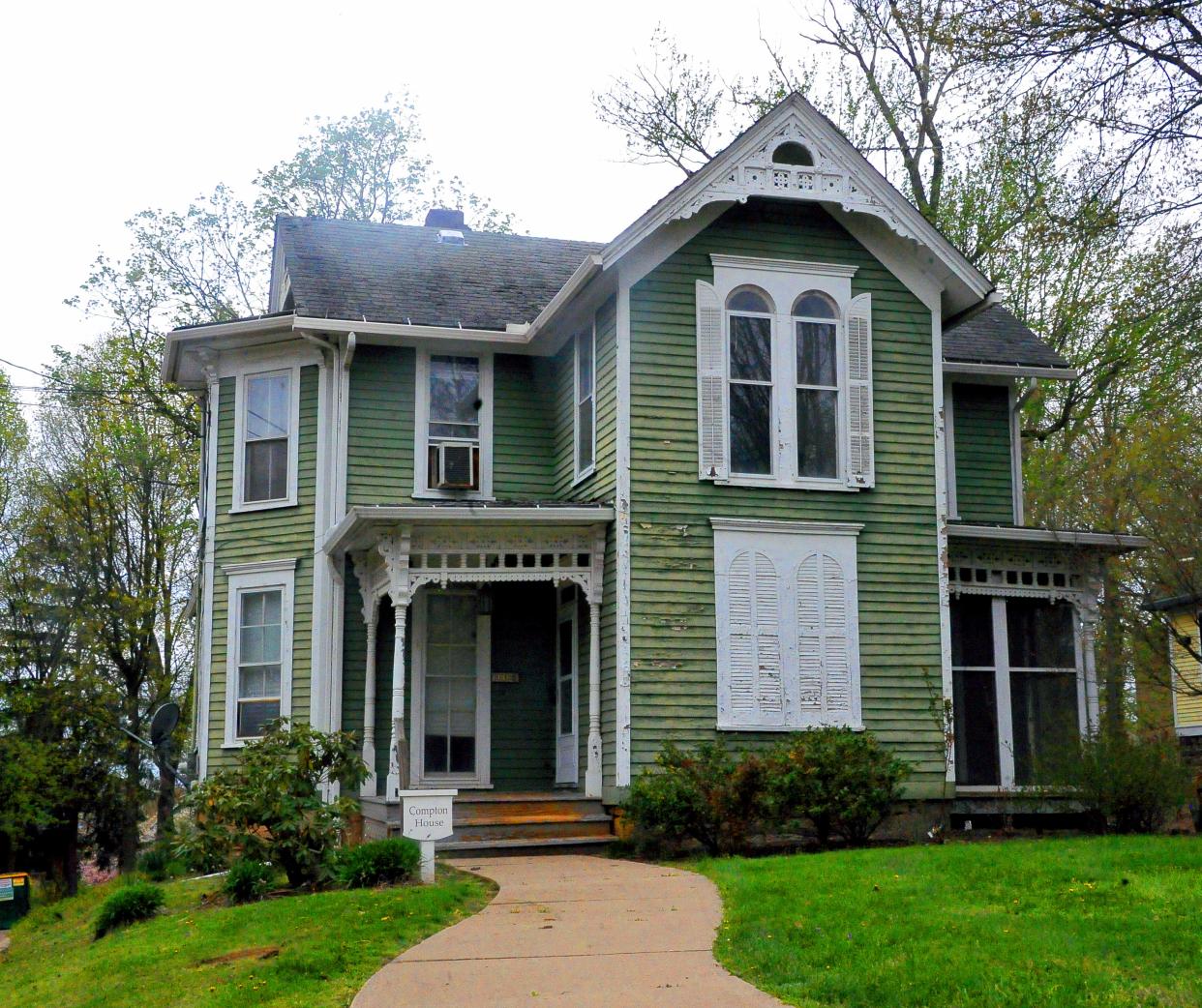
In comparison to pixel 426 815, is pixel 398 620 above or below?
above

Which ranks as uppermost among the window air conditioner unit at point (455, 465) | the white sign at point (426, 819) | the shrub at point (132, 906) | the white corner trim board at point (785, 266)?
the white corner trim board at point (785, 266)

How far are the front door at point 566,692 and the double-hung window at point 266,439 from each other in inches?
153

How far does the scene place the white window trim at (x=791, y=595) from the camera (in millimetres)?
15633

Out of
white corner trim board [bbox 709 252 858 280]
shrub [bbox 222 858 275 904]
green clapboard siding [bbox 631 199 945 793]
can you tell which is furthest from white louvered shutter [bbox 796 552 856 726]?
shrub [bbox 222 858 275 904]

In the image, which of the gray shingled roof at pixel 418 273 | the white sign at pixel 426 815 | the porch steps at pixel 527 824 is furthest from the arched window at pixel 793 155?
the white sign at pixel 426 815

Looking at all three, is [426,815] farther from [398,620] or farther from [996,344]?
[996,344]

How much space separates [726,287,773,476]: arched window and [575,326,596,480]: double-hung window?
1618 mm

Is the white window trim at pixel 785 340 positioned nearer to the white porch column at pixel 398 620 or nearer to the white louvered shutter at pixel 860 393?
the white louvered shutter at pixel 860 393

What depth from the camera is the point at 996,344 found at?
20.5 meters

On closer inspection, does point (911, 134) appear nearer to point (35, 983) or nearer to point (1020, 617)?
point (1020, 617)

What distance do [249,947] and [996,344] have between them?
14.2 metres

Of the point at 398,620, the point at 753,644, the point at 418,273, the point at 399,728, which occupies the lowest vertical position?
the point at 399,728

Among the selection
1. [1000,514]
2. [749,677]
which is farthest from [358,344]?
[1000,514]

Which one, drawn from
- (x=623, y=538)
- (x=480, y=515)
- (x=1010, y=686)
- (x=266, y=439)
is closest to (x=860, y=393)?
(x=623, y=538)
